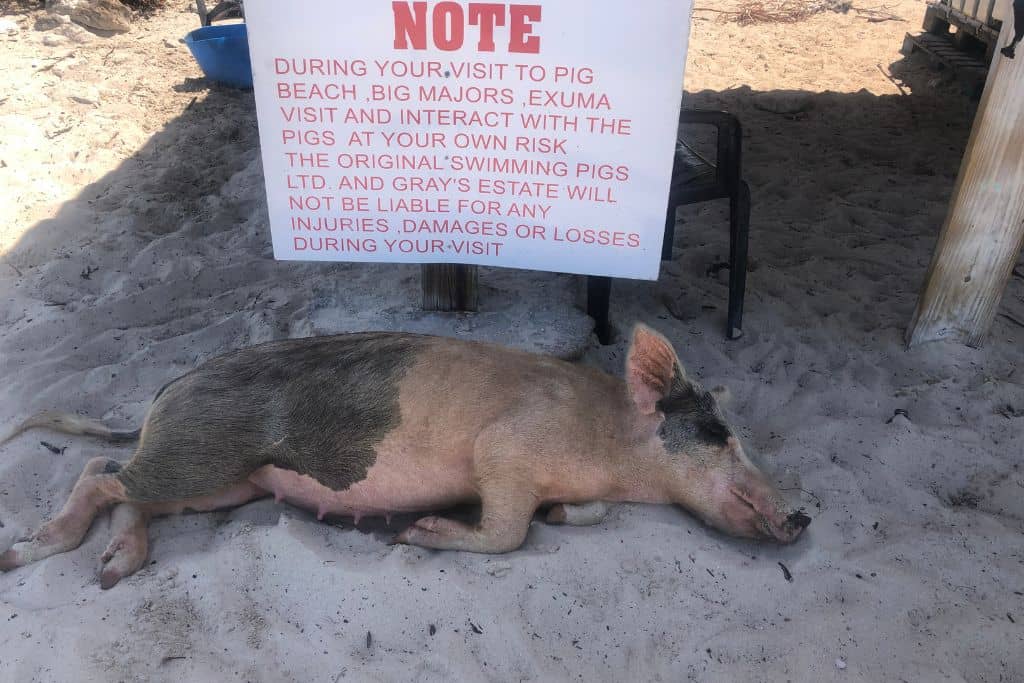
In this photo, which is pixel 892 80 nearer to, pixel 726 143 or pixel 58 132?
pixel 726 143

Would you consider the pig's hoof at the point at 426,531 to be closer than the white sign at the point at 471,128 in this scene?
Yes

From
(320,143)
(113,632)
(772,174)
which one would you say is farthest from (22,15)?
(113,632)

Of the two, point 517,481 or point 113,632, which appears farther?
point 517,481

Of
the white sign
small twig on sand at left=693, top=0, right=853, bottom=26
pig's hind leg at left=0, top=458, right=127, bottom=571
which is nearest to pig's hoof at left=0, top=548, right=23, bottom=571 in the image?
pig's hind leg at left=0, top=458, right=127, bottom=571

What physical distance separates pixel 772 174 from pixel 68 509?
489cm

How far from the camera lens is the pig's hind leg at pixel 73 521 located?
7.93ft

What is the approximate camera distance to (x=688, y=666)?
212 centimetres

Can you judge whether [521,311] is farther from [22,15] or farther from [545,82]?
[22,15]

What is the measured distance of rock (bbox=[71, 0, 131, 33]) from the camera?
7.72 meters

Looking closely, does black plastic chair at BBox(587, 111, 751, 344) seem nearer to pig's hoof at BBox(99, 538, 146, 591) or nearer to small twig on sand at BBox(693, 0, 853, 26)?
pig's hoof at BBox(99, 538, 146, 591)

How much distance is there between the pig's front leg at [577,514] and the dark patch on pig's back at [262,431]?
606mm

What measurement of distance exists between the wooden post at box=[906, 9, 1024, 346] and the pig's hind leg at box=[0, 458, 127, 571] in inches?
132

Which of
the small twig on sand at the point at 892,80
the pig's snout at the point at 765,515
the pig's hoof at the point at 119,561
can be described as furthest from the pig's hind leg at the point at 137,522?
the small twig on sand at the point at 892,80

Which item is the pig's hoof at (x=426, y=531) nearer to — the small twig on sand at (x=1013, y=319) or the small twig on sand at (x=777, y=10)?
the small twig on sand at (x=1013, y=319)
